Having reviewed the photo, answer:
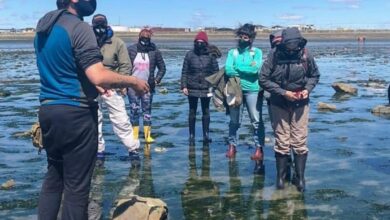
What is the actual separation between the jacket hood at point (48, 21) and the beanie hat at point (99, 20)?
149 inches

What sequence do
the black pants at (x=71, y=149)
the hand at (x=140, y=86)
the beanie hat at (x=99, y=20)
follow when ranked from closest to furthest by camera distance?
1. the black pants at (x=71, y=149)
2. the hand at (x=140, y=86)
3. the beanie hat at (x=99, y=20)

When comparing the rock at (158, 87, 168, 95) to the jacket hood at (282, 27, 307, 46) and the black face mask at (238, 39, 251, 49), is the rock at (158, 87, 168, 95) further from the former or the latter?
the jacket hood at (282, 27, 307, 46)

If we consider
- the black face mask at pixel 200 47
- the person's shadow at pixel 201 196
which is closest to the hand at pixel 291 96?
the person's shadow at pixel 201 196

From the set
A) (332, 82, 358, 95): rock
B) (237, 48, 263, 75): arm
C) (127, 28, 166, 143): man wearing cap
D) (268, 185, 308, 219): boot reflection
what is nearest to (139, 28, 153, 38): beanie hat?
(127, 28, 166, 143): man wearing cap

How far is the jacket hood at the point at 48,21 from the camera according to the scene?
14.6 ft

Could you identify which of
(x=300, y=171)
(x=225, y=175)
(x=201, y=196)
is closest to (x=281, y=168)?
(x=300, y=171)

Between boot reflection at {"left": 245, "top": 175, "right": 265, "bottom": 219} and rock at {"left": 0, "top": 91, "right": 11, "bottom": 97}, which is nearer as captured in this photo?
boot reflection at {"left": 245, "top": 175, "right": 265, "bottom": 219}

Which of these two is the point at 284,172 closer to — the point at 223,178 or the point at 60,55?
the point at 223,178

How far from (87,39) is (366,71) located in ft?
86.1

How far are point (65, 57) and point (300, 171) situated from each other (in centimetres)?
411

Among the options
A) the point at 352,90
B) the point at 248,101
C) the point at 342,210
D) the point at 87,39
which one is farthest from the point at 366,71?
the point at 87,39

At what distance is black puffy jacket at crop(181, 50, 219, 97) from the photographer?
1031cm

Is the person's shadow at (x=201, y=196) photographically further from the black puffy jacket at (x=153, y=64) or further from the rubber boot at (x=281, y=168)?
the black puffy jacket at (x=153, y=64)

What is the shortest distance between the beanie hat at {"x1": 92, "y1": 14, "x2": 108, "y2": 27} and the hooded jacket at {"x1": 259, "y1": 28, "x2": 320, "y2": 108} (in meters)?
2.55
